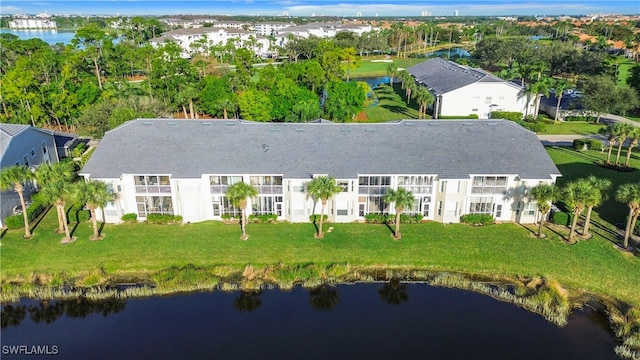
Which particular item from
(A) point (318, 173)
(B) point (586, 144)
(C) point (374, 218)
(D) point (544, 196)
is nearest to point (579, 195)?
(D) point (544, 196)

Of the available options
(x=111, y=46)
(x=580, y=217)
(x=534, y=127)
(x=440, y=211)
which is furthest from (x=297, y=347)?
(x=111, y=46)

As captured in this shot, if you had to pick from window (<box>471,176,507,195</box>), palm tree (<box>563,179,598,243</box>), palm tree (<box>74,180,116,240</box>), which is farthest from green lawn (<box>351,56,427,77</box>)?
palm tree (<box>74,180,116,240</box>)

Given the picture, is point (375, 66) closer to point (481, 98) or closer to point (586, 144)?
point (481, 98)

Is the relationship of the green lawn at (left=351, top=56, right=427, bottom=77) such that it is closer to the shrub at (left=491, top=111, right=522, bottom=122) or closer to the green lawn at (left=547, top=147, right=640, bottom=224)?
the shrub at (left=491, top=111, right=522, bottom=122)

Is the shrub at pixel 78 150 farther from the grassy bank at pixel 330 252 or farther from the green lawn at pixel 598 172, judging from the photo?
the green lawn at pixel 598 172

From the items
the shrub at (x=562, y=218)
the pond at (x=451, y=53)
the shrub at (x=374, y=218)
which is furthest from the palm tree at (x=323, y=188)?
the pond at (x=451, y=53)

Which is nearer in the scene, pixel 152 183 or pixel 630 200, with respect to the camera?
pixel 630 200
